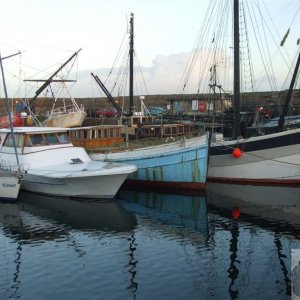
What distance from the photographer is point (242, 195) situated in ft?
89.3

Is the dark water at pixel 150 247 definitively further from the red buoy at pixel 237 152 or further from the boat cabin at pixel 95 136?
the boat cabin at pixel 95 136

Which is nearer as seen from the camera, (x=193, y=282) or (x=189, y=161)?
(x=193, y=282)

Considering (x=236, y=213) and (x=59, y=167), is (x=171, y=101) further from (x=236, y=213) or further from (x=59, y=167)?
(x=236, y=213)

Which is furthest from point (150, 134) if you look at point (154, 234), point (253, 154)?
point (154, 234)

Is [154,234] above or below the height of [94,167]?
below

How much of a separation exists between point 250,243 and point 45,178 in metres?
12.7

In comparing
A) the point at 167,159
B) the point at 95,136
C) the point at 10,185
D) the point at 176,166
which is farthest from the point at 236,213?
the point at 95,136

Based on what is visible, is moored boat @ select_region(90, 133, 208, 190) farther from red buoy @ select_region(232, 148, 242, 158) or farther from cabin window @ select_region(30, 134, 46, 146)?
cabin window @ select_region(30, 134, 46, 146)

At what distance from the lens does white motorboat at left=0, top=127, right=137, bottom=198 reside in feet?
82.4

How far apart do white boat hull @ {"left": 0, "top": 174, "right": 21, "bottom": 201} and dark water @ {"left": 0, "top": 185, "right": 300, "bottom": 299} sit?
0.61 meters

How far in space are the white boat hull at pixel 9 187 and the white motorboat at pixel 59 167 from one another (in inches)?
54.3

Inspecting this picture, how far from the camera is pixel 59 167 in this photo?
2661 cm

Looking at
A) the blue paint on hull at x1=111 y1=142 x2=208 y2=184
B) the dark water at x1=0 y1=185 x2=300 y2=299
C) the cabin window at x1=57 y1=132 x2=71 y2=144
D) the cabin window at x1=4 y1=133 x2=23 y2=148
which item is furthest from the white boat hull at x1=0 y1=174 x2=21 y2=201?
the blue paint on hull at x1=111 y1=142 x2=208 y2=184

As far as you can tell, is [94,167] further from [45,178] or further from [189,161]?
[189,161]
